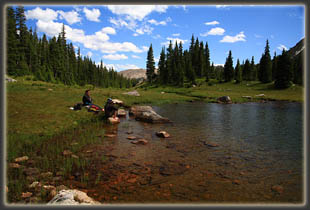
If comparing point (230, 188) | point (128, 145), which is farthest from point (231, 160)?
point (128, 145)

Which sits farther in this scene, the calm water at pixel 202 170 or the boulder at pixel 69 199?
the calm water at pixel 202 170

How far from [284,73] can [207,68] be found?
42.9 metres

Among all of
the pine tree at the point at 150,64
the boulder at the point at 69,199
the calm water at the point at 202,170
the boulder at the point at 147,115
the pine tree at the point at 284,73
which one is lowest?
the calm water at the point at 202,170

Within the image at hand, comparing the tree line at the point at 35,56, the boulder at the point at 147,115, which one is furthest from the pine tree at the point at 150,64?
the boulder at the point at 147,115

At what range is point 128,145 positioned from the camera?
961cm

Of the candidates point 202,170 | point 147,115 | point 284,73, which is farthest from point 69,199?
point 284,73

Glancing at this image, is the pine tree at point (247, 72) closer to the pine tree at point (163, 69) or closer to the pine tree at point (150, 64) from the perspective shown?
the pine tree at point (163, 69)

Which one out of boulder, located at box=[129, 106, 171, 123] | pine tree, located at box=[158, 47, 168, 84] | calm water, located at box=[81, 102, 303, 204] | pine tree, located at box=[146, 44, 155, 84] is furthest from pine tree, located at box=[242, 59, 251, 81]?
calm water, located at box=[81, 102, 303, 204]

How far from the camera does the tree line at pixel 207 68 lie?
55.6 m

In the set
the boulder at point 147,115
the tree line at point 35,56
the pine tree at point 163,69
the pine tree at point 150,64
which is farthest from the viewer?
the pine tree at point 150,64

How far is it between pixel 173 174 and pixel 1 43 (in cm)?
658

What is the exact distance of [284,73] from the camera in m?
52.8

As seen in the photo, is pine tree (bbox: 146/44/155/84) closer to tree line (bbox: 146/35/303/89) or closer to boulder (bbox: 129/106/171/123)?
tree line (bbox: 146/35/303/89)

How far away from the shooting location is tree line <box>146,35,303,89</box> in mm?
55562
